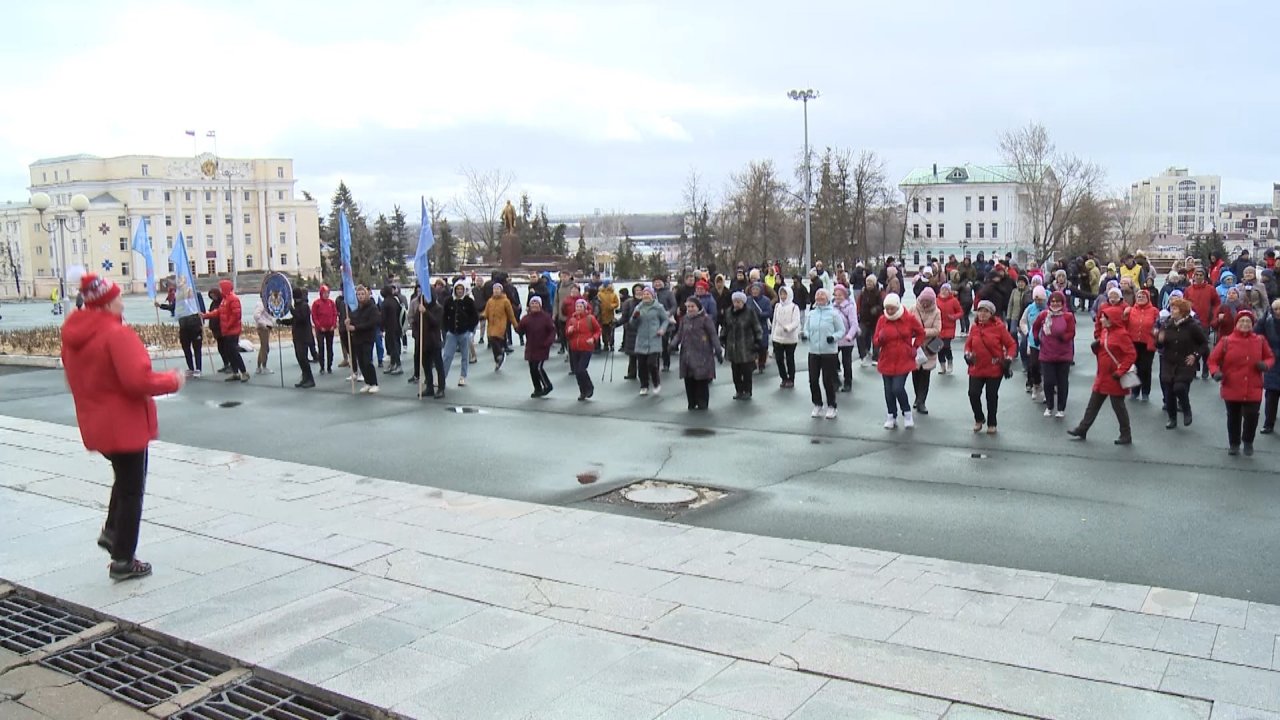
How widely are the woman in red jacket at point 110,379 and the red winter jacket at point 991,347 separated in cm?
876

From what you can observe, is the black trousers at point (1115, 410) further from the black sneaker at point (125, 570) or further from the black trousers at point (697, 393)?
the black sneaker at point (125, 570)

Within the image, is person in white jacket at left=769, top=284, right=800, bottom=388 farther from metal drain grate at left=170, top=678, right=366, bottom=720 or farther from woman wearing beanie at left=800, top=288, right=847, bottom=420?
metal drain grate at left=170, top=678, right=366, bottom=720

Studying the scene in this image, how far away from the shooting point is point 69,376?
6820 mm

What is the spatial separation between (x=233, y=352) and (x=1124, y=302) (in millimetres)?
14713

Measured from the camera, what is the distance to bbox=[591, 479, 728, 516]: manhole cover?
932 centimetres

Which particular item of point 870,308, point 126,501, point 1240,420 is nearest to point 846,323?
point 870,308

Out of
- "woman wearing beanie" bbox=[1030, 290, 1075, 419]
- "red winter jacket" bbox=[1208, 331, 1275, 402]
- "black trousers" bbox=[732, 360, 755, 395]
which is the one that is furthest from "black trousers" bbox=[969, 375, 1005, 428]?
"black trousers" bbox=[732, 360, 755, 395]

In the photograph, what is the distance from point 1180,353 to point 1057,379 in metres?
1.42

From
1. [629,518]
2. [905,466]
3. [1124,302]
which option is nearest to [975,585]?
[629,518]

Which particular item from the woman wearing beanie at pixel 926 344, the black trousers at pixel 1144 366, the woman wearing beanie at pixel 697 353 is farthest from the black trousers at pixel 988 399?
the woman wearing beanie at pixel 697 353

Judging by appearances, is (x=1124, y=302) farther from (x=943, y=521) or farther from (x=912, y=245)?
(x=912, y=245)

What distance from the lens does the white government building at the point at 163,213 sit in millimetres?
124812

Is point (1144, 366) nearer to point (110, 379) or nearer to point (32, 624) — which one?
point (110, 379)

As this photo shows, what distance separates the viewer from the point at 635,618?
20.6 ft
